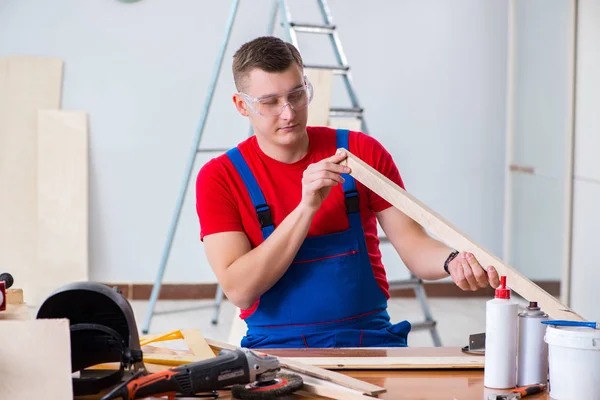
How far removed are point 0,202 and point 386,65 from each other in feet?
9.38

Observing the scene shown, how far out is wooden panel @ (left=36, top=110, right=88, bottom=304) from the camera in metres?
5.80

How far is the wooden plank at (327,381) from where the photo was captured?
61.9 inches

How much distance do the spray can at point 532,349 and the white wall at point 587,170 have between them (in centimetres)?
300

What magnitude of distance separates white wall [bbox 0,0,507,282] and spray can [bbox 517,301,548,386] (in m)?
4.44

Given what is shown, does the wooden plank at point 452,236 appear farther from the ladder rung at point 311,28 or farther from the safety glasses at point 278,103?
the ladder rung at point 311,28

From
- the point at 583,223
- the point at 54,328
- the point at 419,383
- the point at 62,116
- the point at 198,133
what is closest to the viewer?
the point at 54,328

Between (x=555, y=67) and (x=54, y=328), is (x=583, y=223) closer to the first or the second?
(x=555, y=67)

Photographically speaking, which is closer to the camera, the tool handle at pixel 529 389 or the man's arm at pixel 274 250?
the tool handle at pixel 529 389

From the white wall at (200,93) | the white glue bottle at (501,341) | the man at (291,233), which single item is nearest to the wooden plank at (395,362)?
the white glue bottle at (501,341)

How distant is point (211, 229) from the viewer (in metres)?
2.26

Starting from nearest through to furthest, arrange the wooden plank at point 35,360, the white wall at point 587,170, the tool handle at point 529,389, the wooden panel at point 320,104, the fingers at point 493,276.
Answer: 1. the wooden plank at point 35,360
2. the tool handle at point 529,389
3. the fingers at point 493,276
4. the white wall at point 587,170
5. the wooden panel at point 320,104

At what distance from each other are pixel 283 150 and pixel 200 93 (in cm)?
369

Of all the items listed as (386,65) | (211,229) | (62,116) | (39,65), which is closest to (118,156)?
(62,116)

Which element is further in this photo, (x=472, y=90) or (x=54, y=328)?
(x=472, y=90)
